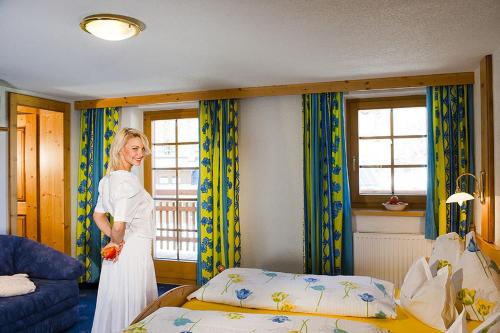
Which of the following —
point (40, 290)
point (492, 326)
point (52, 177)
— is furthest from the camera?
point (52, 177)

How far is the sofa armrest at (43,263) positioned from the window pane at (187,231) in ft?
4.98

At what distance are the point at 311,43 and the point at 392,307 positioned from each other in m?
1.80

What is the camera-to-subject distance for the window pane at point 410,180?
4.26 m

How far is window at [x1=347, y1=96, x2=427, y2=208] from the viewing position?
4266mm

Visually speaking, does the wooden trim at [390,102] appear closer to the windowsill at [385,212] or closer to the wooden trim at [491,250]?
the windowsill at [385,212]

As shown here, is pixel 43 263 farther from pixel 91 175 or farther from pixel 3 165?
pixel 91 175

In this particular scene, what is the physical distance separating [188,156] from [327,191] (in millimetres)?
1813

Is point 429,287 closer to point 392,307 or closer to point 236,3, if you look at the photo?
point 392,307

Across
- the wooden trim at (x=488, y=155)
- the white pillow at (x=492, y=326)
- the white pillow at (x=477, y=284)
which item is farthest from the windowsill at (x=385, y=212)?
the white pillow at (x=492, y=326)

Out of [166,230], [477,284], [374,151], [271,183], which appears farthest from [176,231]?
[477,284]

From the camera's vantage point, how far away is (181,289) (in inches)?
113

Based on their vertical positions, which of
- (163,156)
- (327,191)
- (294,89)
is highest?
(294,89)

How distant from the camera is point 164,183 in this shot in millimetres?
5180

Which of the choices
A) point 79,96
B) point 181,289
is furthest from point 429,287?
point 79,96
